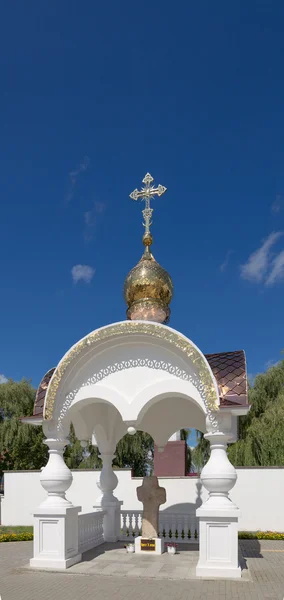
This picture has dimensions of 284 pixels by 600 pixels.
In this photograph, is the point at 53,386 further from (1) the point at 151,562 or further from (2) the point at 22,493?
(2) the point at 22,493

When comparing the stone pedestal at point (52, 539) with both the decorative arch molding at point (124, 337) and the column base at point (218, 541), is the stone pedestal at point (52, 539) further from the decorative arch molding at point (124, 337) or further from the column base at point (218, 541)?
the column base at point (218, 541)

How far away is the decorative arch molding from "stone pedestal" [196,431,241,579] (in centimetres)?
91

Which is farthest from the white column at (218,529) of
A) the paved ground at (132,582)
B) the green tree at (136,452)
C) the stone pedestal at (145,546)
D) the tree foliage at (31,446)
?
the green tree at (136,452)

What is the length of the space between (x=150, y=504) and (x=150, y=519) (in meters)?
0.25

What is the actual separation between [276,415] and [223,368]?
9.59m

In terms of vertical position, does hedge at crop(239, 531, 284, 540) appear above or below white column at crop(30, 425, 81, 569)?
below

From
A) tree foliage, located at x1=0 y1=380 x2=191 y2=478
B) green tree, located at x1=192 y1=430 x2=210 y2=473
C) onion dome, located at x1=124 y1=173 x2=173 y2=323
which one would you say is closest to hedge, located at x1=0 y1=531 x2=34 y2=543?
onion dome, located at x1=124 y1=173 x2=173 y2=323

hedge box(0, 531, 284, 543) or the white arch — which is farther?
hedge box(0, 531, 284, 543)

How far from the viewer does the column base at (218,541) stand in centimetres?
732

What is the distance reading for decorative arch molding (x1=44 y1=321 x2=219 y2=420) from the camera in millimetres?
7785

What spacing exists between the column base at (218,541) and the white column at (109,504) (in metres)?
3.87

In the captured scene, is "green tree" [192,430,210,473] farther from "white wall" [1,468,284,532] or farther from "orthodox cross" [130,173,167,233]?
"orthodox cross" [130,173,167,233]

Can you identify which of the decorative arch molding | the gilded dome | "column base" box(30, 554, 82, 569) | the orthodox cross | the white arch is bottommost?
"column base" box(30, 554, 82, 569)

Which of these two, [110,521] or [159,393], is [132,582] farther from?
[110,521]
